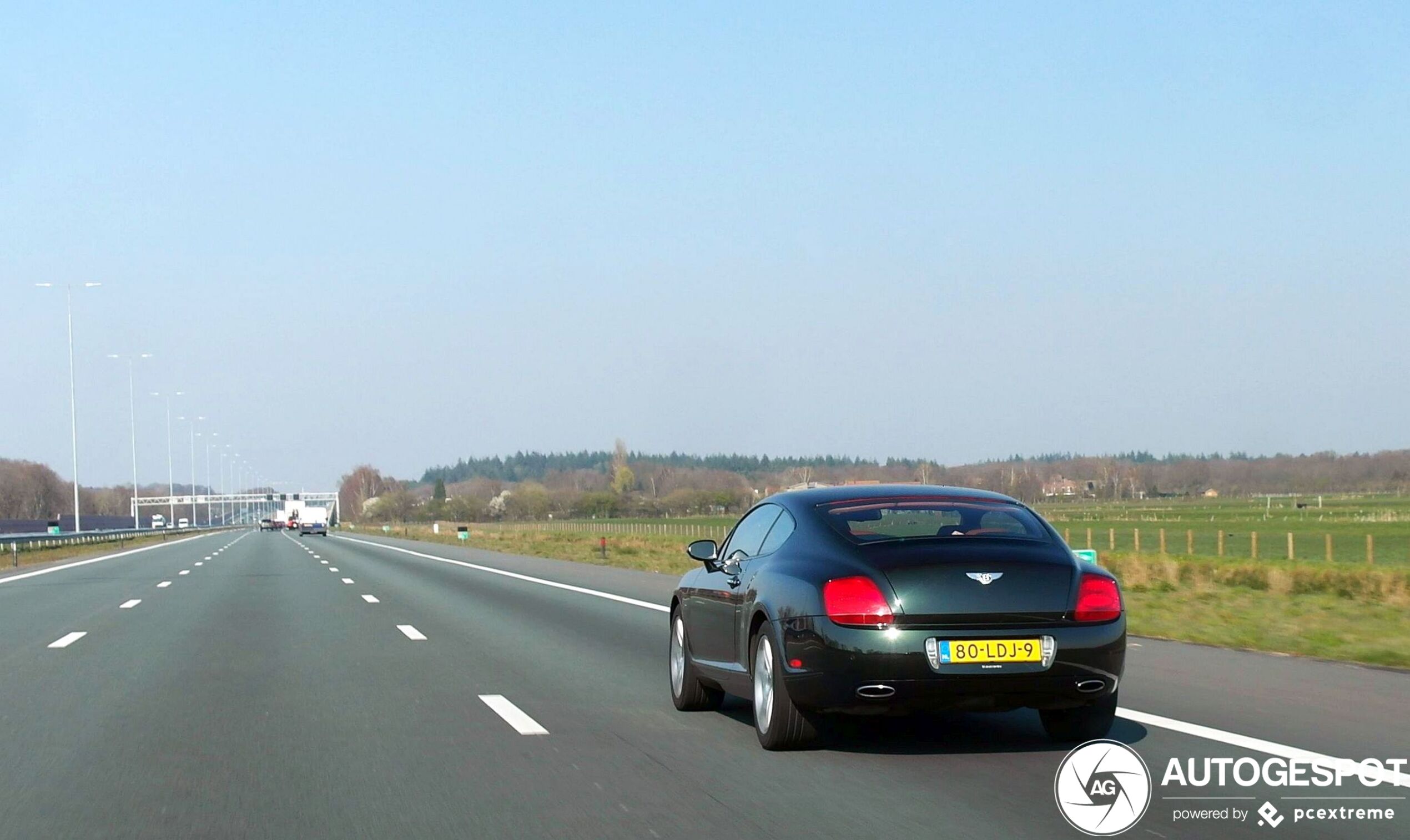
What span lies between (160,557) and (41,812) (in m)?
43.9

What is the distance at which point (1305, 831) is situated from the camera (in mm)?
6184

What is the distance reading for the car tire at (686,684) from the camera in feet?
33.3

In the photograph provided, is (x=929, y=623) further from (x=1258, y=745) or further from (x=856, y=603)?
(x=1258, y=745)

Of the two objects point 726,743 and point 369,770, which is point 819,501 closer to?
point 726,743

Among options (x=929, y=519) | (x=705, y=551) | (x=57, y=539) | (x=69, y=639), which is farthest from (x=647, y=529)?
(x=929, y=519)

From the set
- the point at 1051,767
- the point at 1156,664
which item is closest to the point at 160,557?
the point at 1156,664

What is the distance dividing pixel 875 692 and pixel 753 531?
7.66ft

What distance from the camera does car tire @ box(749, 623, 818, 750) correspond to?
816 centimetres

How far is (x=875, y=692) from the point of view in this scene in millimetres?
7625

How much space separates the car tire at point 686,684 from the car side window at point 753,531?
0.72 metres

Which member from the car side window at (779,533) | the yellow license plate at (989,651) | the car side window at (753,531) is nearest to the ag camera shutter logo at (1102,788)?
the yellow license plate at (989,651)

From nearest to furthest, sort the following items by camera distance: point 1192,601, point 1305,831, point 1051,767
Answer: point 1305,831, point 1051,767, point 1192,601

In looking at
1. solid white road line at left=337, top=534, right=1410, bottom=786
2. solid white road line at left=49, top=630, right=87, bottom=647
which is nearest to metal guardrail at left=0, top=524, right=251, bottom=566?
solid white road line at left=49, top=630, right=87, bottom=647

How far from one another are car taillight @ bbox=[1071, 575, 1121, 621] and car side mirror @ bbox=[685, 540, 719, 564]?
9.58 ft
